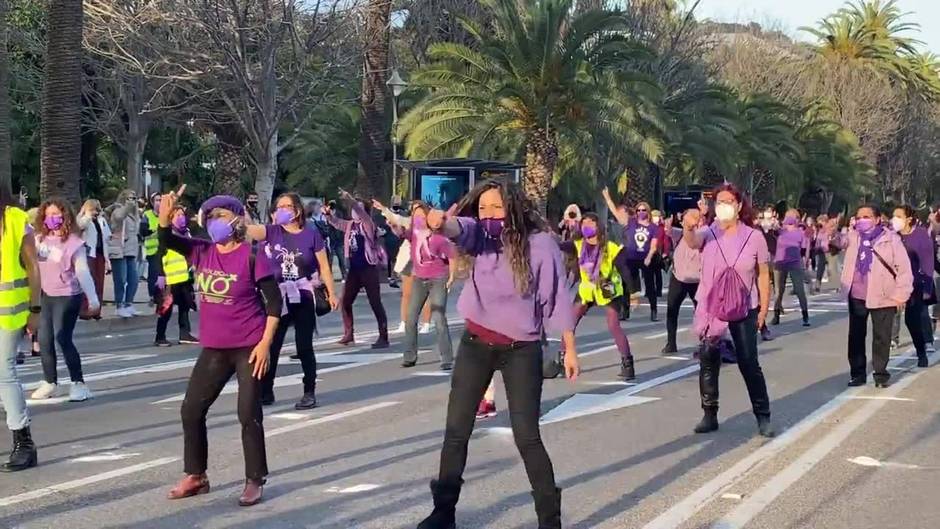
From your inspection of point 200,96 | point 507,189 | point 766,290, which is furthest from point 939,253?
point 200,96

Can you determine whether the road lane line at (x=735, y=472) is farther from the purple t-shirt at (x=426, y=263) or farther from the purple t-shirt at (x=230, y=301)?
the purple t-shirt at (x=426, y=263)

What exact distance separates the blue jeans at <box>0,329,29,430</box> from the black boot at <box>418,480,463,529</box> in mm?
2888

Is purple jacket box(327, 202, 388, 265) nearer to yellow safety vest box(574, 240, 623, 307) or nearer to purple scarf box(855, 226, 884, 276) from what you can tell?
yellow safety vest box(574, 240, 623, 307)

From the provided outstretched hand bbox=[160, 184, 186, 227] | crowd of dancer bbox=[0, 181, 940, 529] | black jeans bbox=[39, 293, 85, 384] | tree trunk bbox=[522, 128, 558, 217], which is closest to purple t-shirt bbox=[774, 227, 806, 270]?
crowd of dancer bbox=[0, 181, 940, 529]

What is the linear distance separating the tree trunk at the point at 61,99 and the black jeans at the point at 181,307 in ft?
15.7

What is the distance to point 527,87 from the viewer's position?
30.4m

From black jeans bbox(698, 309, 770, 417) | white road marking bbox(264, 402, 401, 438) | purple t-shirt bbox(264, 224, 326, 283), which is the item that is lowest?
white road marking bbox(264, 402, 401, 438)

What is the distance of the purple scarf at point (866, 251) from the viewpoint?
38.4 ft

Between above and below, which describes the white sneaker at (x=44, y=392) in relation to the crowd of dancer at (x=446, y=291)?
below

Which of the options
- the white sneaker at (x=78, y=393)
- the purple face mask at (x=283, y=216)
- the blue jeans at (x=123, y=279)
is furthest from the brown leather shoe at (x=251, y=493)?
the blue jeans at (x=123, y=279)

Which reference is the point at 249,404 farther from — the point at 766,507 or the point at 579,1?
the point at 579,1

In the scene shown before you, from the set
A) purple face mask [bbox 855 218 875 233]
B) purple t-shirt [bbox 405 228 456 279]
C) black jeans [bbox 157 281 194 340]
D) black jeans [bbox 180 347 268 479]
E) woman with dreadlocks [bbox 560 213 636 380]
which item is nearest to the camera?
black jeans [bbox 180 347 268 479]

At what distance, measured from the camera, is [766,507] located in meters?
6.82

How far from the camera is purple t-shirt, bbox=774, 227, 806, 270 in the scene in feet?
61.6
